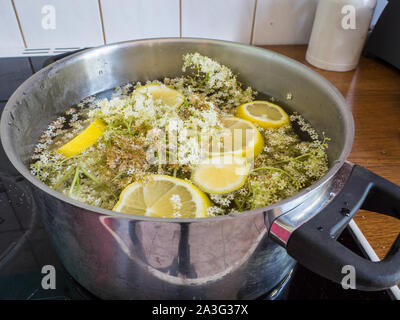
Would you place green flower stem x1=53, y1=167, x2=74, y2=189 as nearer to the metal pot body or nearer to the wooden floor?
the metal pot body

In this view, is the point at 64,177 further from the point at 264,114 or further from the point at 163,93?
the point at 264,114

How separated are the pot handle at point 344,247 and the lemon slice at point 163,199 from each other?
16 cm

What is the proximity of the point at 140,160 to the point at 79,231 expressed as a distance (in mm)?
211

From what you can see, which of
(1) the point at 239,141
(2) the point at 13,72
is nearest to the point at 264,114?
(1) the point at 239,141

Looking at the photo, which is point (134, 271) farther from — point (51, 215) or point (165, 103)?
point (165, 103)

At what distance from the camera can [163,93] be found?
79 cm

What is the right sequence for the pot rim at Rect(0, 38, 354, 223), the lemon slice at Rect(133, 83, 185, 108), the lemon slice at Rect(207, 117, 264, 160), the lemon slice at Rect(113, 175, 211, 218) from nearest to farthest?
the pot rim at Rect(0, 38, 354, 223), the lemon slice at Rect(113, 175, 211, 218), the lemon slice at Rect(207, 117, 264, 160), the lemon slice at Rect(133, 83, 185, 108)

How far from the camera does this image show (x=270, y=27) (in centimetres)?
115

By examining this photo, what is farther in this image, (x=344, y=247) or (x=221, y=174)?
(x=221, y=174)

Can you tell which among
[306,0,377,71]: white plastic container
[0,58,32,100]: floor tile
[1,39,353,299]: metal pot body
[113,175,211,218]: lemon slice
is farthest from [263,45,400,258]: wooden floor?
[0,58,32,100]: floor tile

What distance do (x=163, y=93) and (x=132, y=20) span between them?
0.41 m

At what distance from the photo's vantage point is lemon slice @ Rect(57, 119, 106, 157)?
650mm

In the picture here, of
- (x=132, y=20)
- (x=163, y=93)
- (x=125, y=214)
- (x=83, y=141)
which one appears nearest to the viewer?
(x=125, y=214)

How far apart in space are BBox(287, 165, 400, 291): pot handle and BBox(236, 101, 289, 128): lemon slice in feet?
0.89
